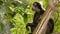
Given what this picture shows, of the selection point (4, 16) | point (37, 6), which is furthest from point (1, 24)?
point (37, 6)

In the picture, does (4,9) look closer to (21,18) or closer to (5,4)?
(5,4)

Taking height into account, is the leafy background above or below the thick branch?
below

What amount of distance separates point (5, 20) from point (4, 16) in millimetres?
54

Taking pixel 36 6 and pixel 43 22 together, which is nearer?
pixel 43 22

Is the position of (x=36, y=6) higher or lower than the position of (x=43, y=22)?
lower

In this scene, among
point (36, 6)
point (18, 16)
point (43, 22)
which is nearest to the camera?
point (43, 22)

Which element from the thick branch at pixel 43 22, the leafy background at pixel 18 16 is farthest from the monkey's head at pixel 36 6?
the thick branch at pixel 43 22

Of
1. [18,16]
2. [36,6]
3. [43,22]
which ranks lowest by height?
[18,16]

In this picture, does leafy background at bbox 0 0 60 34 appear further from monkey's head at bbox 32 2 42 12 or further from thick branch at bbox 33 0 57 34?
thick branch at bbox 33 0 57 34

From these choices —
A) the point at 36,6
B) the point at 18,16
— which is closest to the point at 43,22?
the point at 36,6

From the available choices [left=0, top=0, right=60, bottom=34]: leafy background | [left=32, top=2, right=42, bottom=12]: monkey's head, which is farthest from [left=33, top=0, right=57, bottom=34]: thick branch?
[left=0, top=0, right=60, bottom=34]: leafy background

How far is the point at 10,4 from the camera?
2246mm

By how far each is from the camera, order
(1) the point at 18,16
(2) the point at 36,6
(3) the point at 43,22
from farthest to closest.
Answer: (1) the point at 18,16 < (2) the point at 36,6 < (3) the point at 43,22

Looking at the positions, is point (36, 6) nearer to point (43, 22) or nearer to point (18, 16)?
point (18, 16)
